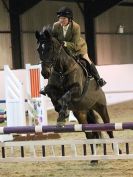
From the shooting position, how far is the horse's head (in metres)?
5.77

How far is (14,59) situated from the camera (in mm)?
18734

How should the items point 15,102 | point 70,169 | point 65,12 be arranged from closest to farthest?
1. point 65,12
2. point 70,169
3. point 15,102

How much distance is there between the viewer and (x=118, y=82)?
2012 centimetres

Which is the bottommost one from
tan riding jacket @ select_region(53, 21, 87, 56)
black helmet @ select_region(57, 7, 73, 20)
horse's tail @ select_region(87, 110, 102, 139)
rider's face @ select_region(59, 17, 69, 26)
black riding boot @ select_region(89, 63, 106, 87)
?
horse's tail @ select_region(87, 110, 102, 139)

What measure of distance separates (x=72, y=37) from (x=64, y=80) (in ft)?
2.37

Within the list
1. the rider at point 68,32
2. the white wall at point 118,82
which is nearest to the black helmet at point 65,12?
the rider at point 68,32

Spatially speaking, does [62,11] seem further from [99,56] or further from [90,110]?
[99,56]

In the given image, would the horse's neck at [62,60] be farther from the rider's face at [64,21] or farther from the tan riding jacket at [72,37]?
the rider's face at [64,21]

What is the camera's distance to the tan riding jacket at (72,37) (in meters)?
6.54

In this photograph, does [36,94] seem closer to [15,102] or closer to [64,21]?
[15,102]

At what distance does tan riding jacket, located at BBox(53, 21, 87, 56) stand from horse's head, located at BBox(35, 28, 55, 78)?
49cm

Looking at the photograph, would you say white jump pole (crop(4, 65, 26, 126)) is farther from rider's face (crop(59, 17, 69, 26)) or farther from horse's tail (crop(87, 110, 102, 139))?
rider's face (crop(59, 17, 69, 26))

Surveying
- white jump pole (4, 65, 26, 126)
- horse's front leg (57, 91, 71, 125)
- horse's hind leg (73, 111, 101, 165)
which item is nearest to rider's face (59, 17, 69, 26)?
horse's front leg (57, 91, 71, 125)

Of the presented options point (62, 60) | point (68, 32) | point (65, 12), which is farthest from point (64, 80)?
point (65, 12)
